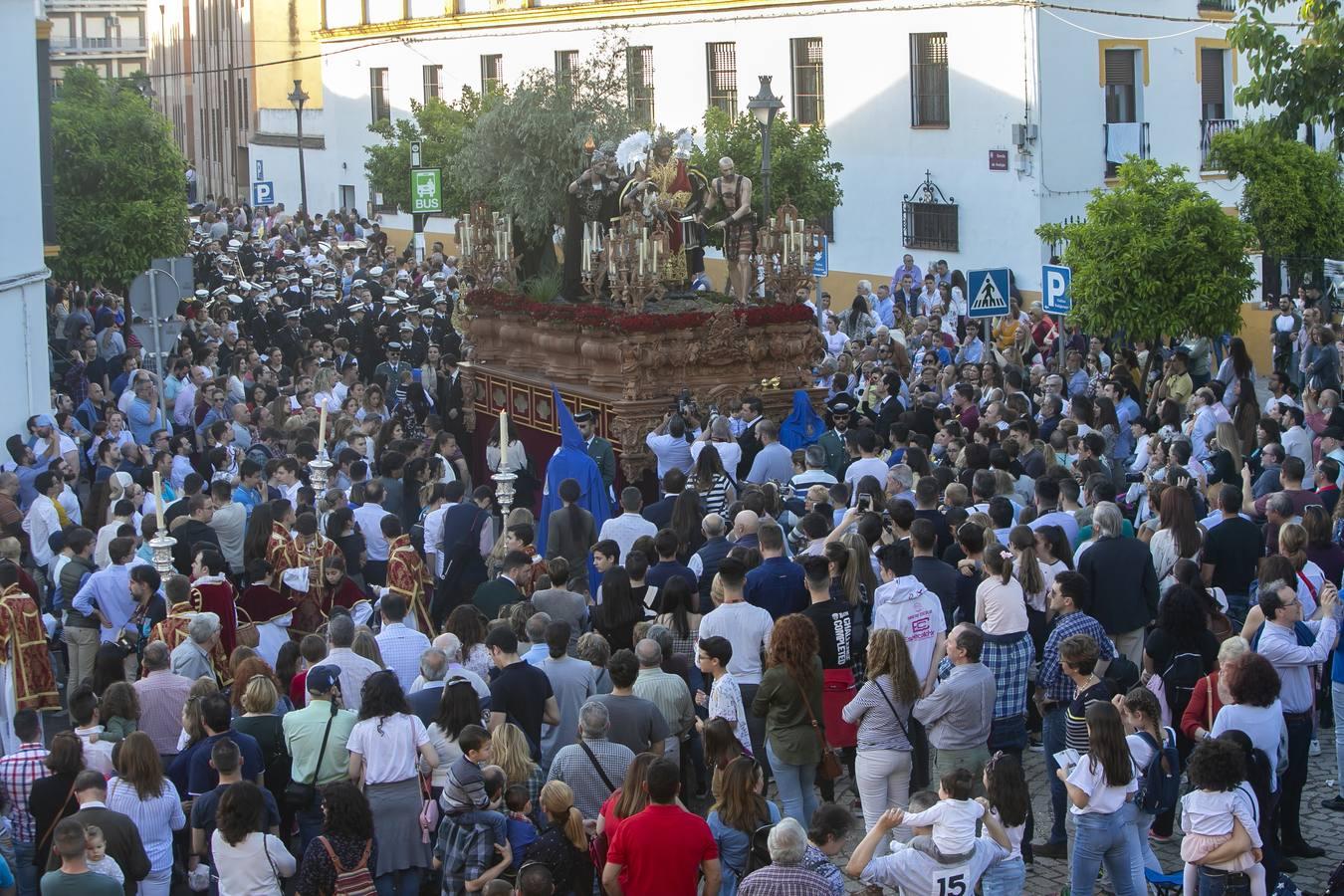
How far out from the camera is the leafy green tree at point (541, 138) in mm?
20359

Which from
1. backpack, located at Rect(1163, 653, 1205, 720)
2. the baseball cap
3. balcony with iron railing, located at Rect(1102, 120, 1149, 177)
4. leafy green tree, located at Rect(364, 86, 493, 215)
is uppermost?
leafy green tree, located at Rect(364, 86, 493, 215)

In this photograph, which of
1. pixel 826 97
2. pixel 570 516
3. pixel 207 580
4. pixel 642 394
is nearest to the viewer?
pixel 207 580

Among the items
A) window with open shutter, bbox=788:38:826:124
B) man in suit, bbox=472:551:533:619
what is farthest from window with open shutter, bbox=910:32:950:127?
man in suit, bbox=472:551:533:619

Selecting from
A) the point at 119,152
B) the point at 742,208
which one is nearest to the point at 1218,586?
the point at 742,208

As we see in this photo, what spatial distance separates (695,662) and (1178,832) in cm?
275

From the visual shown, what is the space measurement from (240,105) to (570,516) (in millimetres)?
50946

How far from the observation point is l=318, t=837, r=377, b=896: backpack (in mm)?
7906

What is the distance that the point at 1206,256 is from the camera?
19.2 metres

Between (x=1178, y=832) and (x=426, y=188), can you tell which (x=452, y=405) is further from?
(x=426, y=188)

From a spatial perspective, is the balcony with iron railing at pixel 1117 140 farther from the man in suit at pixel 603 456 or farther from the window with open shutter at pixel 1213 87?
the man in suit at pixel 603 456

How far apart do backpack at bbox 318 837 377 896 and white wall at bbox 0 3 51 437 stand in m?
12.7

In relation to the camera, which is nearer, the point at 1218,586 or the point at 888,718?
the point at 888,718

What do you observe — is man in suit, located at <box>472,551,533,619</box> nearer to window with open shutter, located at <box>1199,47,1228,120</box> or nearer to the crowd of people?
the crowd of people

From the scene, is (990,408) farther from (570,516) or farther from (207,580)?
(207,580)
